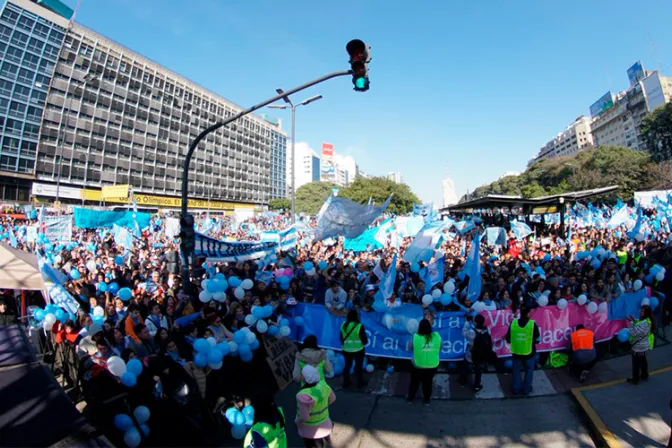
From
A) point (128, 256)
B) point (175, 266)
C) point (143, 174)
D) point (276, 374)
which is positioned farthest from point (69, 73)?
point (276, 374)

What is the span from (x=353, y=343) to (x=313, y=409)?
8.00 ft

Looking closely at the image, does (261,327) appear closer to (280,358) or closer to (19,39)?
(280,358)

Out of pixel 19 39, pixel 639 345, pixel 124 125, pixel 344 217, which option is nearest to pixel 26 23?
pixel 19 39

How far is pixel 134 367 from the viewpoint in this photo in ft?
15.2

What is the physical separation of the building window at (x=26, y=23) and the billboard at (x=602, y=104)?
474ft

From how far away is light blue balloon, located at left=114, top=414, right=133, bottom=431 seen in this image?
4288mm

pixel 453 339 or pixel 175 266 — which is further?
pixel 175 266

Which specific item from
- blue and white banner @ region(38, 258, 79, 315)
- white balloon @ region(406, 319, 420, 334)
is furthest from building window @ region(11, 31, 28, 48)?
white balloon @ region(406, 319, 420, 334)

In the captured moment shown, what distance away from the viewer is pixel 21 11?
177 feet

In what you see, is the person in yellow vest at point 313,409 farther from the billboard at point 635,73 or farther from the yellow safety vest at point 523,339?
the billboard at point 635,73

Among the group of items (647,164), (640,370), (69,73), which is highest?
(69,73)

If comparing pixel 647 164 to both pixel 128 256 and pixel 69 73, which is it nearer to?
pixel 128 256

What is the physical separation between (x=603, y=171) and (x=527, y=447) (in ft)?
203

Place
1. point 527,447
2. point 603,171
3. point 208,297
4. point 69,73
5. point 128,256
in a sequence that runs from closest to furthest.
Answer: point 527,447, point 208,297, point 128,256, point 603,171, point 69,73
